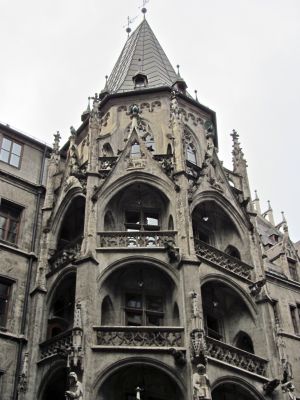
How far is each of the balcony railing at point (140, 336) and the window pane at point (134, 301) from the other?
2.61m

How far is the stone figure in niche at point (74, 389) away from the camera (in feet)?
65.2

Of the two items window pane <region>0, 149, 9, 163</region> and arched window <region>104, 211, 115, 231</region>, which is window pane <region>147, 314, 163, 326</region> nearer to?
arched window <region>104, 211, 115, 231</region>

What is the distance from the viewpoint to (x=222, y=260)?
2581 centimetres

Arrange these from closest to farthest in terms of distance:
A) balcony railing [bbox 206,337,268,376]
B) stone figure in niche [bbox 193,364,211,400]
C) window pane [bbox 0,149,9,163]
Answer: stone figure in niche [bbox 193,364,211,400] → balcony railing [bbox 206,337,268,376] → window pane [bbox 0,149,9,163]

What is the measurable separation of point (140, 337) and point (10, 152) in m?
12.3

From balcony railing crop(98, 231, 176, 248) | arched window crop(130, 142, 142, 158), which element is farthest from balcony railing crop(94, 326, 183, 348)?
arched window crop(130, 142, 142, 158)

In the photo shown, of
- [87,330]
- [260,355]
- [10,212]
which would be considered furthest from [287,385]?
[10,212]

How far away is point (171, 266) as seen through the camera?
940 inches

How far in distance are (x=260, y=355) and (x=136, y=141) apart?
10.7 meters

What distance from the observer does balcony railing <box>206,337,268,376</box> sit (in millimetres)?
22453

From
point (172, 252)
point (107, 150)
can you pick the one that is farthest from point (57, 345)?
point (107, 150)

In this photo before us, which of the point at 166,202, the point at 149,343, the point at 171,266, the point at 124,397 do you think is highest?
the point at 166,202

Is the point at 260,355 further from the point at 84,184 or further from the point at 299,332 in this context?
the point at 84,184

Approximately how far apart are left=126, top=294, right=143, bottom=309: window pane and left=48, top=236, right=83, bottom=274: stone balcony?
2.72m
